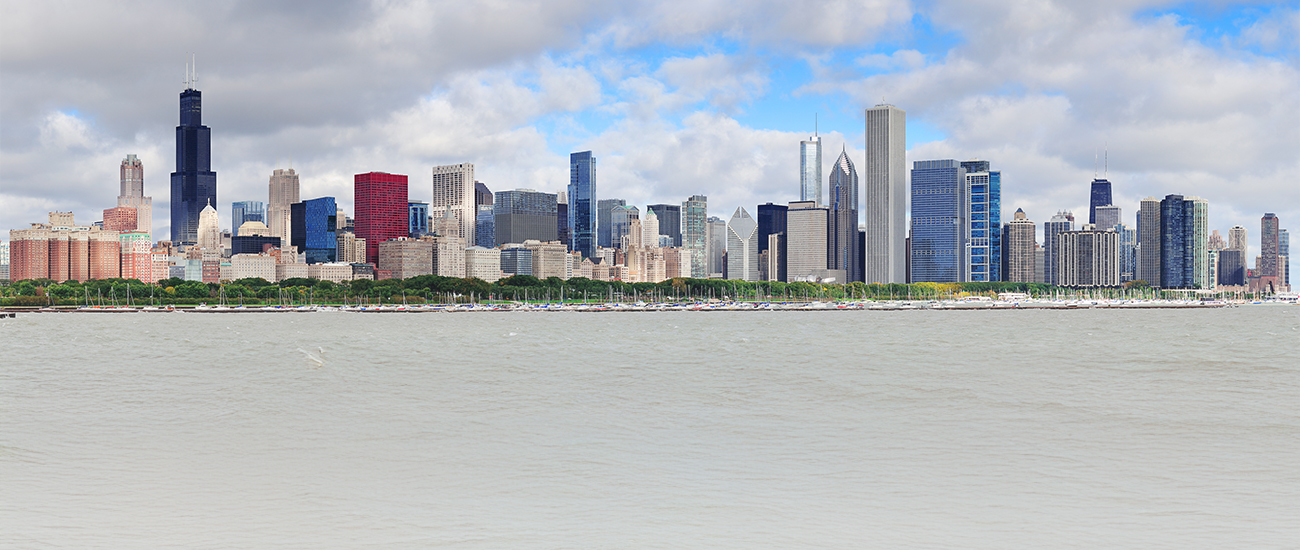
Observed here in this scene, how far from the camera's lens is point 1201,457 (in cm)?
3269

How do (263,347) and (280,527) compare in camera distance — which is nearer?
(280,527)

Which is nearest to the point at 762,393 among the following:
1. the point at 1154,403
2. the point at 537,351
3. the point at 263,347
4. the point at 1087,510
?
the point at 1154,403

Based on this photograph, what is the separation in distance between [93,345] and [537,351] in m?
46.6

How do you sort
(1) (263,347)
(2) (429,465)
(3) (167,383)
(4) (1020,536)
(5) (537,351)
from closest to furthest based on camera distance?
(4) (1020,536) → (2) (429,465) → (3) (167,383) → (5) (537,351) → (1) (263,347)

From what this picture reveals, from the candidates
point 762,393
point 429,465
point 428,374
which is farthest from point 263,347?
point 429,465

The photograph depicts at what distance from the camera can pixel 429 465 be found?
3094 cm

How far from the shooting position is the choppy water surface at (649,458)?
74.4 feet

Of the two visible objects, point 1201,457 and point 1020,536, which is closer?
point 1020,536

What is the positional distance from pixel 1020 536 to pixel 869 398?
28534 millimetres

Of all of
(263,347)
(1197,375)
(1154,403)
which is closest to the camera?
(1154,403)

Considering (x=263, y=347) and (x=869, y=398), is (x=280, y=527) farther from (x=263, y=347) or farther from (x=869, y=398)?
(x=263, y=347)

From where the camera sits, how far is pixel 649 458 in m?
32.2

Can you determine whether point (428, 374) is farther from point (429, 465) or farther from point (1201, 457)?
point (1201, 457)

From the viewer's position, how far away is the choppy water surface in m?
22.7
